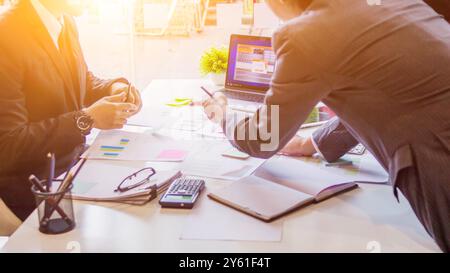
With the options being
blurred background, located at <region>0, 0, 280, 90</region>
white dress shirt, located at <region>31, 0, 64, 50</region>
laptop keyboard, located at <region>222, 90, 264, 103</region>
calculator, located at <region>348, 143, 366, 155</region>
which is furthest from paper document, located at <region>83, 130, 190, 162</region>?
blurred background, located at <region>0, 0, 280, 90</region>

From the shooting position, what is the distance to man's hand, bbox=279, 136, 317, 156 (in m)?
1.61

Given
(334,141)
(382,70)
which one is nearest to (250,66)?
(334,141)

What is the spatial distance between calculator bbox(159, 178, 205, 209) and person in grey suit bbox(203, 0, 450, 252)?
1.12 ft

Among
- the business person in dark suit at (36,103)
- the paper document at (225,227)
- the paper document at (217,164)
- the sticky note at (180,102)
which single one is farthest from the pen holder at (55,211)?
the sticky note at (180,102)

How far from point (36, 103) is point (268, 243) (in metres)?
1.05

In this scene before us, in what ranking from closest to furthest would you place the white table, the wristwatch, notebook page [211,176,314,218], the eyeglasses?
the white table < notebook page [211,176,314,218] < the eyeglasses < the wristwatch

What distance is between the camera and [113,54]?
6.38 m

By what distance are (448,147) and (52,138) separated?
47.1 inches

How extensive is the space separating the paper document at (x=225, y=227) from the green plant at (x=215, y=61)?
1.35m

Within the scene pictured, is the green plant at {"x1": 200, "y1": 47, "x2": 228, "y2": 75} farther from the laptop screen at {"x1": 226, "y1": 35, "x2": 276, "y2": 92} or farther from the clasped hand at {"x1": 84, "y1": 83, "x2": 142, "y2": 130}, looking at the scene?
the clasped hand at {"x1": 84, "y1": 83, "x2": 142, "y2": 130}

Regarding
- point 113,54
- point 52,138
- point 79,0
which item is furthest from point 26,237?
point 113,54

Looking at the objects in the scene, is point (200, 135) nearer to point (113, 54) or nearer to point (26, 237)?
point (26, 237)

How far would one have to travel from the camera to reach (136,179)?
140cm

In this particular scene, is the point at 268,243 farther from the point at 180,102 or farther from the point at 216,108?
the point at 180,102
